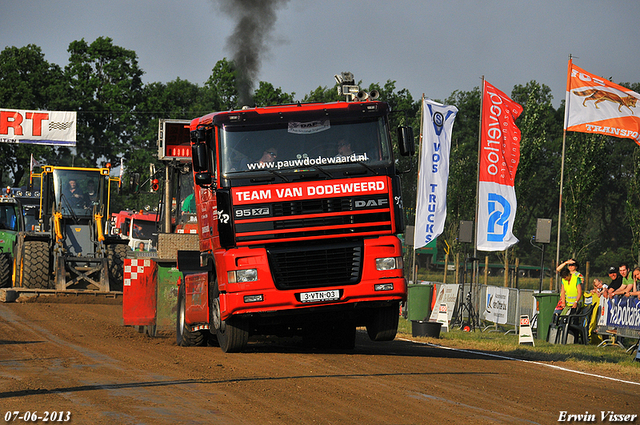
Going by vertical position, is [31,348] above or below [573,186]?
below

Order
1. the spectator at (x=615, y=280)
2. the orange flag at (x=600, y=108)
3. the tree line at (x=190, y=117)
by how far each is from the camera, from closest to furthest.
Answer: the spectator at (x=615, y=280), the orange flag at (x=600, y=108), the tree line at (x=190, y=117)

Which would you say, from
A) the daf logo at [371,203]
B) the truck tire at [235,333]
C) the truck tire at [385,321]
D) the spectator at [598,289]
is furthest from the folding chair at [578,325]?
the truck tire at [235,333]

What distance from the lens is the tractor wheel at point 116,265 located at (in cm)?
2355

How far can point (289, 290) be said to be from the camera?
445 inches

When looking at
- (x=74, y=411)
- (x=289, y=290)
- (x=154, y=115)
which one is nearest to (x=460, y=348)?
(x=289, y=290)

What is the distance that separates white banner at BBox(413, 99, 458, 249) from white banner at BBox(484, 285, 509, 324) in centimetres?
235

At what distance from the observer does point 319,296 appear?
11.3 m

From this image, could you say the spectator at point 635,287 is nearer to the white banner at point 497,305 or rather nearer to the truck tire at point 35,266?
the white banner at point 497,305

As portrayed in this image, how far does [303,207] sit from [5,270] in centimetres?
1555

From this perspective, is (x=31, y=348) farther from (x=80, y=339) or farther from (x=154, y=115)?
(x=154, y=115)

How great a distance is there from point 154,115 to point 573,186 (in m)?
38.0
